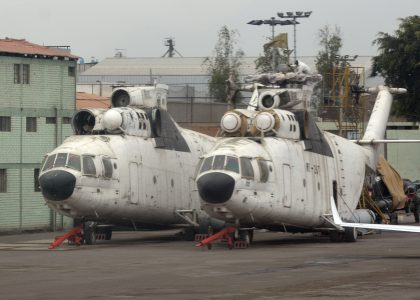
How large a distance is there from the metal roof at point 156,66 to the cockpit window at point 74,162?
82542mm

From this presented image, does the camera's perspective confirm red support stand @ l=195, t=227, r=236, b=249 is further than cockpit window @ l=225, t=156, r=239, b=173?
Yes

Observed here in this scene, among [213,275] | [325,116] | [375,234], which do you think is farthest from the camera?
[325,116]

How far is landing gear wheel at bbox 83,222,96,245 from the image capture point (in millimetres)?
40906

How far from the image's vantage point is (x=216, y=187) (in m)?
36.2

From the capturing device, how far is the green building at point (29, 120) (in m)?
50.4

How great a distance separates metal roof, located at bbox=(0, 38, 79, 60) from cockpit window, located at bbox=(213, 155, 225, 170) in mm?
Answer: 16880

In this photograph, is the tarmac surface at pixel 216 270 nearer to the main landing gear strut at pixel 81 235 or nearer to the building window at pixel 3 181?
the main landing gear strut at pixel 81 235

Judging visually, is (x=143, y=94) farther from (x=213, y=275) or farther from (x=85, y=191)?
(x=213, y=275)

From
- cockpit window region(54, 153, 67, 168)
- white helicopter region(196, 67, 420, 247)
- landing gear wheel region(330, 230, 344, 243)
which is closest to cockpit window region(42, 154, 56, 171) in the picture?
cockpit window region(54, 153, 67, 168)

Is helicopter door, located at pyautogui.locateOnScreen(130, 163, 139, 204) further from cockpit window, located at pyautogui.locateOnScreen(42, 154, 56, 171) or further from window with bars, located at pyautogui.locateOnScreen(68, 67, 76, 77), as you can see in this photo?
window with bars, located at pyautogui.locateOnScreen(68, 67, 76, 77)

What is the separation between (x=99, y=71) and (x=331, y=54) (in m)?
35.6

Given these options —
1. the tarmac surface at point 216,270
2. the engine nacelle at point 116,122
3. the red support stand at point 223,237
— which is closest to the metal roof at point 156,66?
the engine nacelle at point 116,122

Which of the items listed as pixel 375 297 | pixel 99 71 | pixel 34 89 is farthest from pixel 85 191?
pixel 99 71

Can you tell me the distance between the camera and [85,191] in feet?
126
